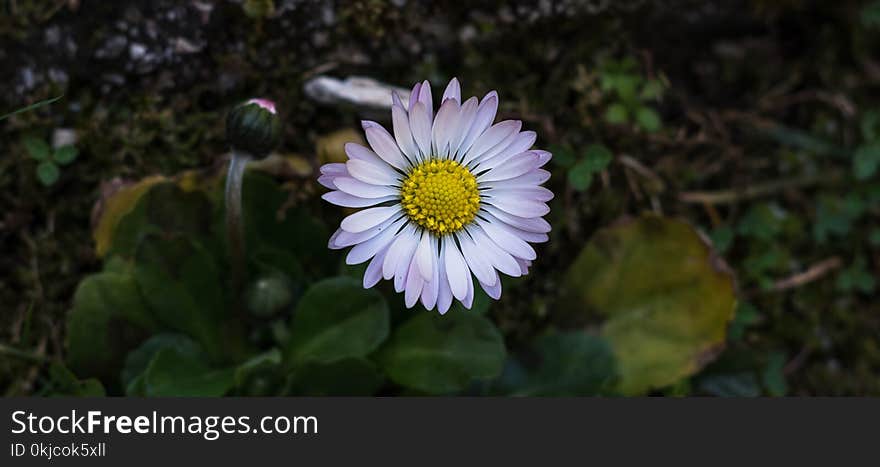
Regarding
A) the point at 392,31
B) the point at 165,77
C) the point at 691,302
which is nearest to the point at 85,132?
the point at 165,77

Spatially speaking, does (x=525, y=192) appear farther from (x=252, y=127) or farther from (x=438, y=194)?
(x=252, y=127)

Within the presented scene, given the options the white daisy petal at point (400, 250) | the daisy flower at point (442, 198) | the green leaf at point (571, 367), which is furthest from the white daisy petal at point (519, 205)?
the green leaf at point (571, 367)

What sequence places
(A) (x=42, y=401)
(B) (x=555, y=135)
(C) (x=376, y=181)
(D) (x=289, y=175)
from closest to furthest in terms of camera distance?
1. (C) (x=376, y=181)
2. (A) (x=42, y=401)
3. (D) (x=289, y=175)
4. (B) (x=555, y=135)

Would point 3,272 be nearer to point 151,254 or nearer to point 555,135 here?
point 151,254

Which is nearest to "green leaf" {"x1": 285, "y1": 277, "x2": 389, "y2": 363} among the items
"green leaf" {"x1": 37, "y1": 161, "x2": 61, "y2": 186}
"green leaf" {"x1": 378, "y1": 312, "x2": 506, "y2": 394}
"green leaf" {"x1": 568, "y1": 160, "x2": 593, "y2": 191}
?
"green leaf" {"x1": 378, "y1": 312, "x2": 506, "y2": 394}

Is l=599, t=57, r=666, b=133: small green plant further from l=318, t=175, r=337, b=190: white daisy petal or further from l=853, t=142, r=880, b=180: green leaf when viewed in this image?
l=318, t=175, r=337, b=190: white daisy petal

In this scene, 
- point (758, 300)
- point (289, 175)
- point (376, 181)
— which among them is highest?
point (376, 181)
